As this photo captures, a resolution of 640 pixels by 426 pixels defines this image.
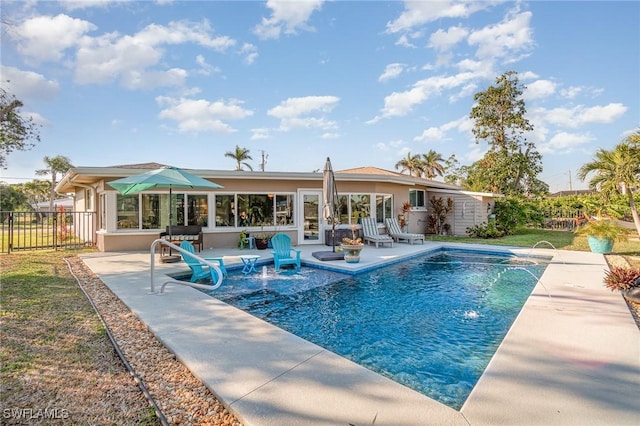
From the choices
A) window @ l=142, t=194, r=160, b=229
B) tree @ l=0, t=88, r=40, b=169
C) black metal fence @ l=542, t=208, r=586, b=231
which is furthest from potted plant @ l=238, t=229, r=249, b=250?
black metal fence @ l=542, t=208, r=586, b=231

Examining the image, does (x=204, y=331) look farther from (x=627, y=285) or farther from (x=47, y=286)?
(x=627, y=285)

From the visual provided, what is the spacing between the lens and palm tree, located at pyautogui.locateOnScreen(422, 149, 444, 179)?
3941 centimetres

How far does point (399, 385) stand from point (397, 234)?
11.9m

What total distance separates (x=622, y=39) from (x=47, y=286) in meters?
18.8

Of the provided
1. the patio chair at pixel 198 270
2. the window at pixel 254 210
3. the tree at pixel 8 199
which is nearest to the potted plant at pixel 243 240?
the window at pixel 254 210

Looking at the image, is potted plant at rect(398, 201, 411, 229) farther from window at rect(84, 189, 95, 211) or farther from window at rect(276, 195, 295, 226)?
window at rect(84, 189, 95, 211)

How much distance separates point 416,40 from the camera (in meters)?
13.4

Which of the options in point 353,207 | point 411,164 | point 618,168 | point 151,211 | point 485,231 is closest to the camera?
point 618,168

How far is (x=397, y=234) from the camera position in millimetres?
14461

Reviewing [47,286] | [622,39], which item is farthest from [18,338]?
[622,39]

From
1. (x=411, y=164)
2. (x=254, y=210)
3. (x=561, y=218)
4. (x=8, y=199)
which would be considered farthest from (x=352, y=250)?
(x=8, y=199)

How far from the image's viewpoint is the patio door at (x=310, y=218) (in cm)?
1380

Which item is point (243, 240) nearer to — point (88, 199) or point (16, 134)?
point (88, 199)

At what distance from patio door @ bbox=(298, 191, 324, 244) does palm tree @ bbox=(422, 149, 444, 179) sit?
29436 millimetres
